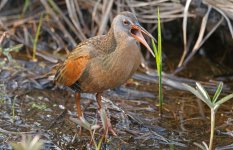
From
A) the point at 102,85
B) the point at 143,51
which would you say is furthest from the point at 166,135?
the point at 143,51

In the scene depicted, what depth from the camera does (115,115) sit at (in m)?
5.27

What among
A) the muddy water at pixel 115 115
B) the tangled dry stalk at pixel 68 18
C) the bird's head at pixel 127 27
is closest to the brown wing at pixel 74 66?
the bird's head at pixel 127 27

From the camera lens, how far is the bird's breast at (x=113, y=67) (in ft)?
14.7

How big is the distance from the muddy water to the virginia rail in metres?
0.32

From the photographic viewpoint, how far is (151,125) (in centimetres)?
509

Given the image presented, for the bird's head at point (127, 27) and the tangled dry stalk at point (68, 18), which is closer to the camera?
the bird's head at point (127, 27)

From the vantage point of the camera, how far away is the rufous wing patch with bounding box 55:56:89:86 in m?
4.72

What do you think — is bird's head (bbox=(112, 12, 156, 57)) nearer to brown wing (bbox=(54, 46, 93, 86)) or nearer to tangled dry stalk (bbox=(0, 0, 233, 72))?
brown wing (bbox=(54, 46, 93, 86))

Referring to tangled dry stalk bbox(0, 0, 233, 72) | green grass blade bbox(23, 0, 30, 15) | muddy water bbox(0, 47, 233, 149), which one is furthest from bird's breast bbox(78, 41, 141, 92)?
green grass blade bbox(23, 0, 30, 15)

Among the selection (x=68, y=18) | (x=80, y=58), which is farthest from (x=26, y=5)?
(x=80, y=58)

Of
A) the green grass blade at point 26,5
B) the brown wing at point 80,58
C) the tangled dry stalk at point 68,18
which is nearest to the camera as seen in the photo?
the brown wing at point 80,58

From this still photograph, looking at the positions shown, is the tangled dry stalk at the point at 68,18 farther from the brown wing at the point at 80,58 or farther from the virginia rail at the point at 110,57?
the virginia rail at the point at 110,57

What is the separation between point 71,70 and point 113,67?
0.50 m

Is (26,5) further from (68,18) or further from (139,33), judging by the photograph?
(139,33)
